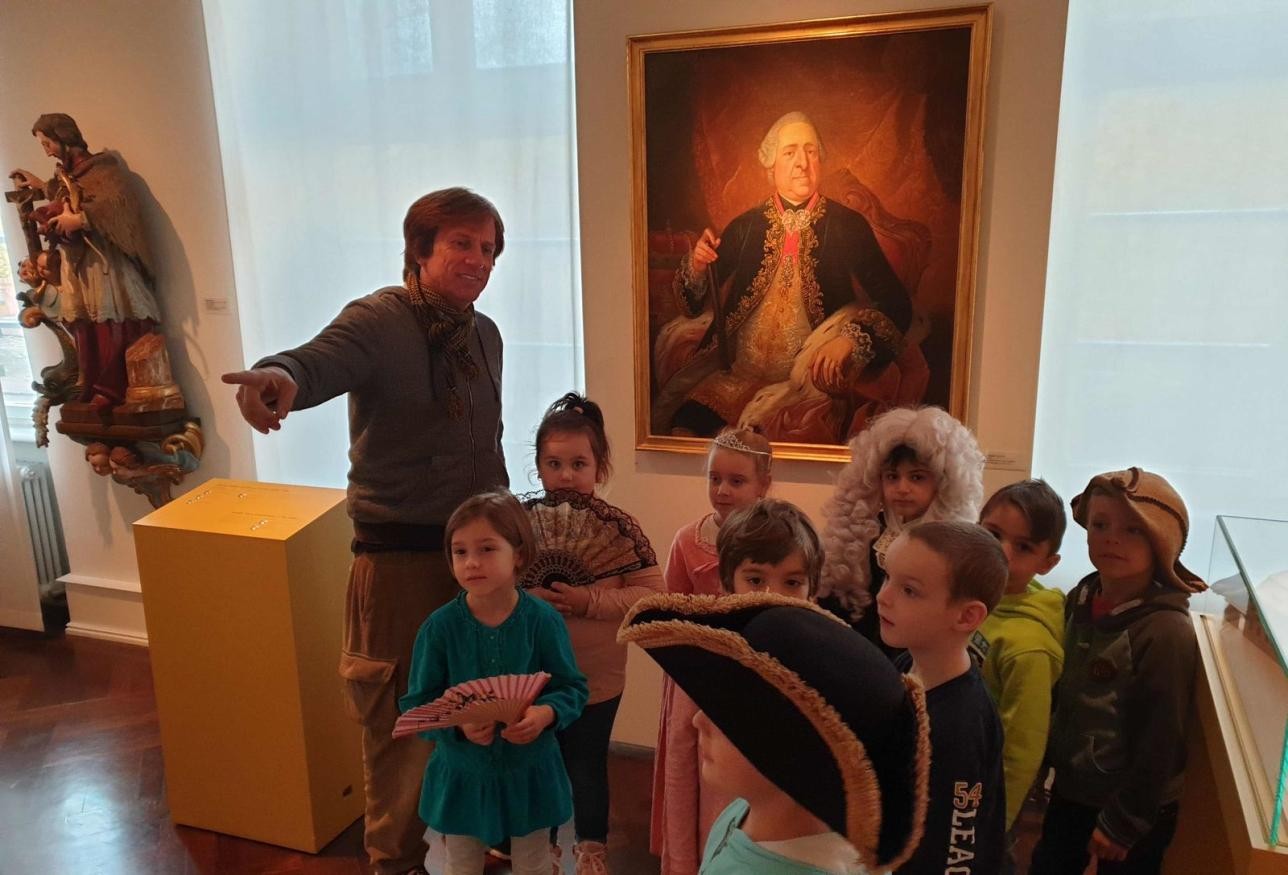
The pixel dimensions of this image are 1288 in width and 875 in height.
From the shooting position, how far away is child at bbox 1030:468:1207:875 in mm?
1896

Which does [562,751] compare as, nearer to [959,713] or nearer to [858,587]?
[858,587]

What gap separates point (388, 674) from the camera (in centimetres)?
245

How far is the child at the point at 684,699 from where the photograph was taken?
2014 mm

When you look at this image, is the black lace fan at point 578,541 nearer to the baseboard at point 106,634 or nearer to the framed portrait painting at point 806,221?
the framed portrait painting at point 806,221

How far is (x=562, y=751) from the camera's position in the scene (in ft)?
8.11

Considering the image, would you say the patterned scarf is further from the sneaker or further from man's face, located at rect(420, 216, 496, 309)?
the sneaker

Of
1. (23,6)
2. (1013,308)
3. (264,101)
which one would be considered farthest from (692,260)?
(23,6)

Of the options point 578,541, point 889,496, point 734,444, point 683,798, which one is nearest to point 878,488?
point 889,496

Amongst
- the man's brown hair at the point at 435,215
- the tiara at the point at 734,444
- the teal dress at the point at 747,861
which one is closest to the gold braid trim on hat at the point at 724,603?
the teal dress at the point at 747,861

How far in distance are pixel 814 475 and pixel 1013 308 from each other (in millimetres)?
889

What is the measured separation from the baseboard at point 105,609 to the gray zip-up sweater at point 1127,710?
4.56m

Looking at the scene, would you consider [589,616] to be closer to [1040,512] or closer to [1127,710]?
[1040,512]

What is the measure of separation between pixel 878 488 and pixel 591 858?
1358 mm

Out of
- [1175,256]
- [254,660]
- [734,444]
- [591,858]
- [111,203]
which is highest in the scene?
[111,203]
